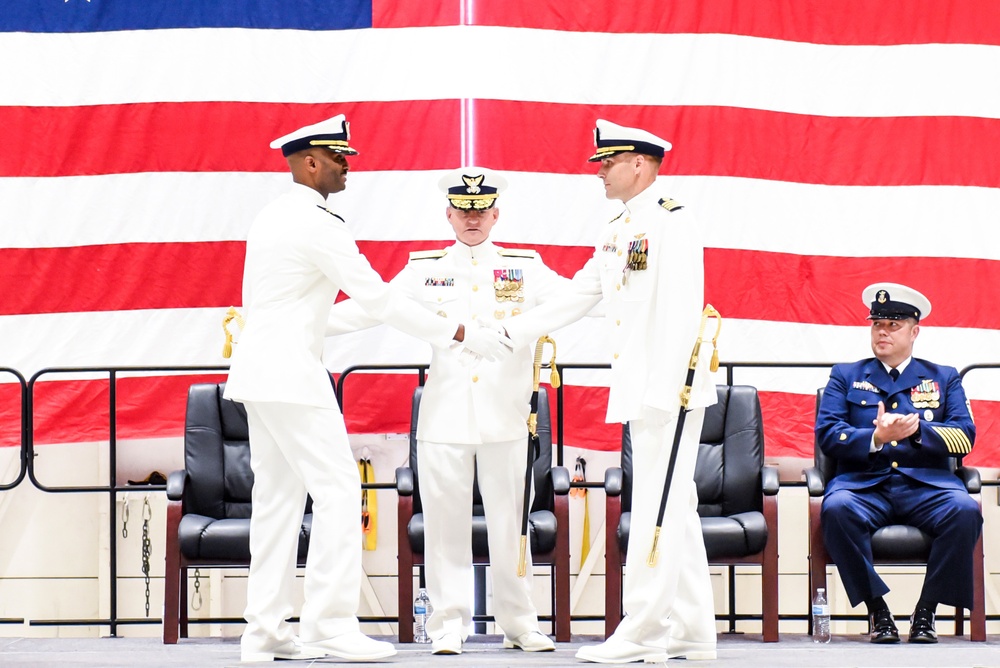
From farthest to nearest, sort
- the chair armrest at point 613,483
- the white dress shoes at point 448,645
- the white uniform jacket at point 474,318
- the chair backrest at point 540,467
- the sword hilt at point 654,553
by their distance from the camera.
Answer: the chair backrest at point 540,467 < the chair armrest at point 613,483 < the white uniform jacket at point 474,318 < the white dress shoes at point 448,645 < the sword hilt at point 654,553

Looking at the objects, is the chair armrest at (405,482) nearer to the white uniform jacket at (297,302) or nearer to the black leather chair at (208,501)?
the black leather chair at (208,501)

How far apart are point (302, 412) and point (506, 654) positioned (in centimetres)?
102

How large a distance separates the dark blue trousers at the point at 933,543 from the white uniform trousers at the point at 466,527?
44.4 inches

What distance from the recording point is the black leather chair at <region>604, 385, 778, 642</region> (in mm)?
4598

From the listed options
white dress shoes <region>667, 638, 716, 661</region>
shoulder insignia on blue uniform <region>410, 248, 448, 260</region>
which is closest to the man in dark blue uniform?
white dress shoes <region>667, 638, 716, 661</region>

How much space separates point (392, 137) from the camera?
5.61 meters

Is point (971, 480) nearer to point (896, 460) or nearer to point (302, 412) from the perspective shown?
point (896, 460)

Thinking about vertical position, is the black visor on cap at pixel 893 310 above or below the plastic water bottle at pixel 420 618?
above

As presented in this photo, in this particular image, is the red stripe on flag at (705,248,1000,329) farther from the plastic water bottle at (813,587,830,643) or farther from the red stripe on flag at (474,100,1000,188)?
the plastic water bottle at (813,587,830,643)

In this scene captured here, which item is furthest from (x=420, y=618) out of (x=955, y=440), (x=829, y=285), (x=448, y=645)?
(x=829, y=285)

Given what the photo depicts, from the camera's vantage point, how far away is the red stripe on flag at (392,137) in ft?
18.4

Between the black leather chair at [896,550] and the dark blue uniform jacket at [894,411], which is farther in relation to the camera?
→ the dark blue uniform jacket at [894,411]

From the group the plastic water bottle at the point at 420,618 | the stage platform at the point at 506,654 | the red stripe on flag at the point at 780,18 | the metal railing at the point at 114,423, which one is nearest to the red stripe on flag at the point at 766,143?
the red stripe on flag at the point at 780,18

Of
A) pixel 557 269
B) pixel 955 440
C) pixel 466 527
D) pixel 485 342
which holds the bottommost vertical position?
pixel 466 527
